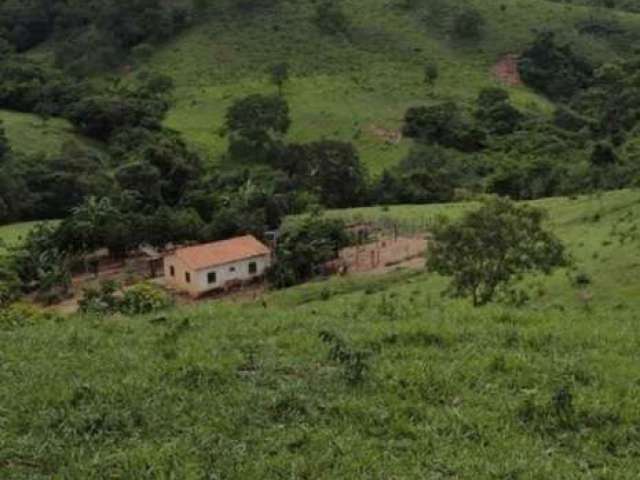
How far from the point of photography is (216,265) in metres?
48.5

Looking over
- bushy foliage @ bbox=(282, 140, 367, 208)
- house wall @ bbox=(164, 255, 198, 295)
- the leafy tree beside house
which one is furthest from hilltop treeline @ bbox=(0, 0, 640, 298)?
the leafy tree beside house

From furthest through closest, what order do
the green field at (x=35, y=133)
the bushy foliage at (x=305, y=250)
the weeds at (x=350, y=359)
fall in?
the green field at (x=35, y=133) < the bushy foliage at (x=305, y=250) < the weeds at (x=350, y=359)

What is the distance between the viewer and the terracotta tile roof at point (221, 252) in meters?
48.1

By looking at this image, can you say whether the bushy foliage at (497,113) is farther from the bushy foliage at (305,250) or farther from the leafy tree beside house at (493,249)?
the leafy tree beside house at (493,249)

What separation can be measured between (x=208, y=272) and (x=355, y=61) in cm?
4832

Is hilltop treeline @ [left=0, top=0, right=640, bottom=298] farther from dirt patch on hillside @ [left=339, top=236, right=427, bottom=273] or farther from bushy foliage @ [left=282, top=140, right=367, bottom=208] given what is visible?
dirt patch on hillside @ [left=339, top=236, right=427, bottom=273]

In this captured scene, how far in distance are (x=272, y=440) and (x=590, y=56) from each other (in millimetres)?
91646

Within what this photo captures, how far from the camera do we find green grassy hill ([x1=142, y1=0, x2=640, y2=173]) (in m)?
80.6

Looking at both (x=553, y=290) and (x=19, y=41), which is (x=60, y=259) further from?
(x=19, y=41)

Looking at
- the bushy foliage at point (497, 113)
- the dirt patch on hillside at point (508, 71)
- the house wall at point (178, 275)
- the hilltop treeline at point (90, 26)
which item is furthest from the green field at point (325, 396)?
the hilltop treeline at point (90, 26)

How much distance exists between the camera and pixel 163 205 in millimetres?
60594

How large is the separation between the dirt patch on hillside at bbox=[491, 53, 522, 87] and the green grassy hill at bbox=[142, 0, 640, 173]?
709 mm

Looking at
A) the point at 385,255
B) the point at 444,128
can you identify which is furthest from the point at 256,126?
the point at 385,255

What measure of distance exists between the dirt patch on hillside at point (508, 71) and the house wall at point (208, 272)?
4814cm
